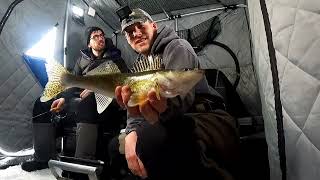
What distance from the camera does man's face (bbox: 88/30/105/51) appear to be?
2.78m

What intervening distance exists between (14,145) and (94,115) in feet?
4.09

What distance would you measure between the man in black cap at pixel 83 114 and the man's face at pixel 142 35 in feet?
1.06

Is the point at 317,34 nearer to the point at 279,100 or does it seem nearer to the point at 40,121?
the point at 279,100

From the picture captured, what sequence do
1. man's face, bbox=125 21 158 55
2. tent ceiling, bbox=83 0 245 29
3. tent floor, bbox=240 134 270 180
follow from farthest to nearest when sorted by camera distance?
tent ceiling, bbox=83 0 245 29 < tent floor, bbox=240 134 270 180 < man's face, bbox=125 21 158 55

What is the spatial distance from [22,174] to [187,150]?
69.0 inches

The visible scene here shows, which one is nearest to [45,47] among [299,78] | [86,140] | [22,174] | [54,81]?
[22,174]

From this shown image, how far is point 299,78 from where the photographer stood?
0.78m

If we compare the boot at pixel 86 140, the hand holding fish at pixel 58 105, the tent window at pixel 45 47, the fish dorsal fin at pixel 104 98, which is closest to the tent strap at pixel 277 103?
the fish dorsal fin at pixel 104 98

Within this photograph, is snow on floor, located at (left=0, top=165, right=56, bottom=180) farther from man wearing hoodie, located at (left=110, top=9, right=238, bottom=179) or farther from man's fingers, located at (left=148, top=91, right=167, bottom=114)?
man's fingers, located at (left=148, top=91, right=167, bottom=114)

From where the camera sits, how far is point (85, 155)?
1900mm

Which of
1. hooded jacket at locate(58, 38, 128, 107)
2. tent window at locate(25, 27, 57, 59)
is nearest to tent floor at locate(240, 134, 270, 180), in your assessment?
hooded jacket at locate(58, 38, 128, 107)

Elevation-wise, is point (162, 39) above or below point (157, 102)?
above

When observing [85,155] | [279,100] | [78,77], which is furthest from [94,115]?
[279,100]

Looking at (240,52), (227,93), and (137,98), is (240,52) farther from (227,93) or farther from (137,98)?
(137,98)
